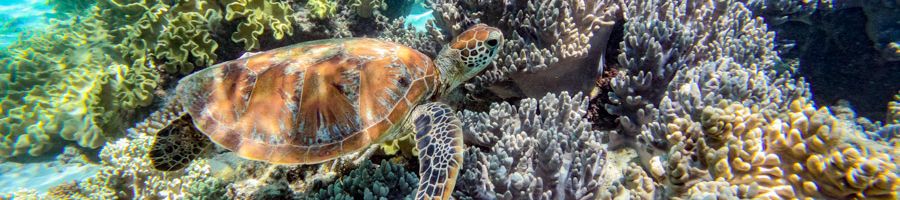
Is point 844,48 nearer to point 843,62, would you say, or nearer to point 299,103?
point 843,62

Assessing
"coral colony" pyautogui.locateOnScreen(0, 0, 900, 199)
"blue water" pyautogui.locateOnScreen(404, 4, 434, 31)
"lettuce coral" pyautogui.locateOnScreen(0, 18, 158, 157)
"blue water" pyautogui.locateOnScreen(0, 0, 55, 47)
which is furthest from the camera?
"blue water" pyautogui.locateOnScreen(0, 0, 55, 47)

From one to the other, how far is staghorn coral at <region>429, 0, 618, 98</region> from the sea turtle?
966mm

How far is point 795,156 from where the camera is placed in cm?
181

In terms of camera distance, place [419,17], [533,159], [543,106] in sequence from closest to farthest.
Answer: [533,159] → [543,106] → [419,17]

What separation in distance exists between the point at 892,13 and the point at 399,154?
251 inches

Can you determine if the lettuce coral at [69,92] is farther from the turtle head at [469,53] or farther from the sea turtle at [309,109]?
the turtle head at [469,53]

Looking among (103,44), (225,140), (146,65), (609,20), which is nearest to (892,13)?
(609,20)

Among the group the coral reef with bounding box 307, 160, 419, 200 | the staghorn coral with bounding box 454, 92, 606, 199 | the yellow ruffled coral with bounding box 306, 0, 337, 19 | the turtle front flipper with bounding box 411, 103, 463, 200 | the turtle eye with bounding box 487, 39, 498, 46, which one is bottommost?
the coral reef with bounding box 307, 160, 419, 200

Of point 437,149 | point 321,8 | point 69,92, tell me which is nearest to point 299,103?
point 437,149

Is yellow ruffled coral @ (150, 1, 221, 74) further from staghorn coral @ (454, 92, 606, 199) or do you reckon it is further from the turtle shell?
staghorn coral @ (454, 92, 606, 199)

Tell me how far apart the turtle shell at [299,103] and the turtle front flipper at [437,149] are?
0.59 ft

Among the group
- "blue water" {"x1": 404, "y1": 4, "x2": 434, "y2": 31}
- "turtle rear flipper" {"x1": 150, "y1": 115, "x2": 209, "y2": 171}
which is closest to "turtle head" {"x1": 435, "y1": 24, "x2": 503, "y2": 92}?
"turtle rear flipper" {"x1": 150, "y1": 115, "x2": 209, "y2": 171}

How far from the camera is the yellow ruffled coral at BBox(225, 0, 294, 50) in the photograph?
14.6 feet

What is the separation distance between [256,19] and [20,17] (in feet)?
45.2
